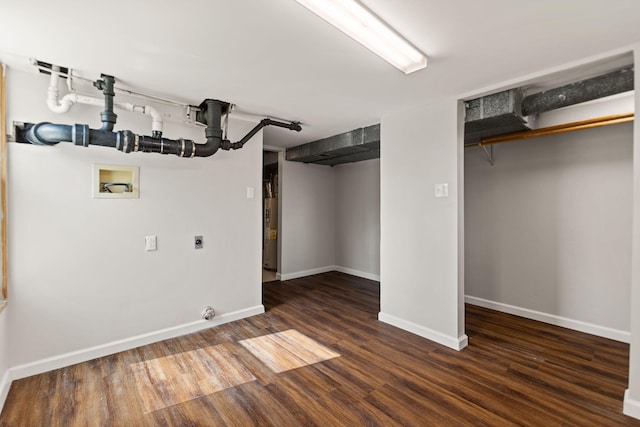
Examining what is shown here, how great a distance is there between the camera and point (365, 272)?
5.38m

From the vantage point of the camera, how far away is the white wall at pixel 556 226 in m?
2.88

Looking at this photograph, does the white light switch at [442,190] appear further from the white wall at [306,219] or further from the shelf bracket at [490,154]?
the white wall at [306,219]

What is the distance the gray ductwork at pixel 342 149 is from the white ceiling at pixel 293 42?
1.10 meters

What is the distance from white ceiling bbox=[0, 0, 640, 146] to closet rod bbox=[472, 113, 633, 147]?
101 centimetres

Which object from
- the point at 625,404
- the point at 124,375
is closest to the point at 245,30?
the point at 124,375

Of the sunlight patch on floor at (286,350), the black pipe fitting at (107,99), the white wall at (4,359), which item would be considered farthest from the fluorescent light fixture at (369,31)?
the white wall at (4,359)

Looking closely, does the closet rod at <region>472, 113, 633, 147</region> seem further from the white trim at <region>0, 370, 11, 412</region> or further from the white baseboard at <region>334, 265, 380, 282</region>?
the white trim at <region>0, 370, 11, 412</region>

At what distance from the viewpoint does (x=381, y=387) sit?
2123mm

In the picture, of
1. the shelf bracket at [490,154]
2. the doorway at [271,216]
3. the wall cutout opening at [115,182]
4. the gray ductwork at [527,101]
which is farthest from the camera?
the doorway at [271,216]

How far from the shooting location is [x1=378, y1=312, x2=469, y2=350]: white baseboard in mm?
2713

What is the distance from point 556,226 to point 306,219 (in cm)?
366

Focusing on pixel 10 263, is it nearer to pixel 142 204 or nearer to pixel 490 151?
pixel 142 204

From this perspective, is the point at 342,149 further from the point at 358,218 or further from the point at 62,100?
the point at 62,100

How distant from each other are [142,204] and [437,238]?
111 inches
